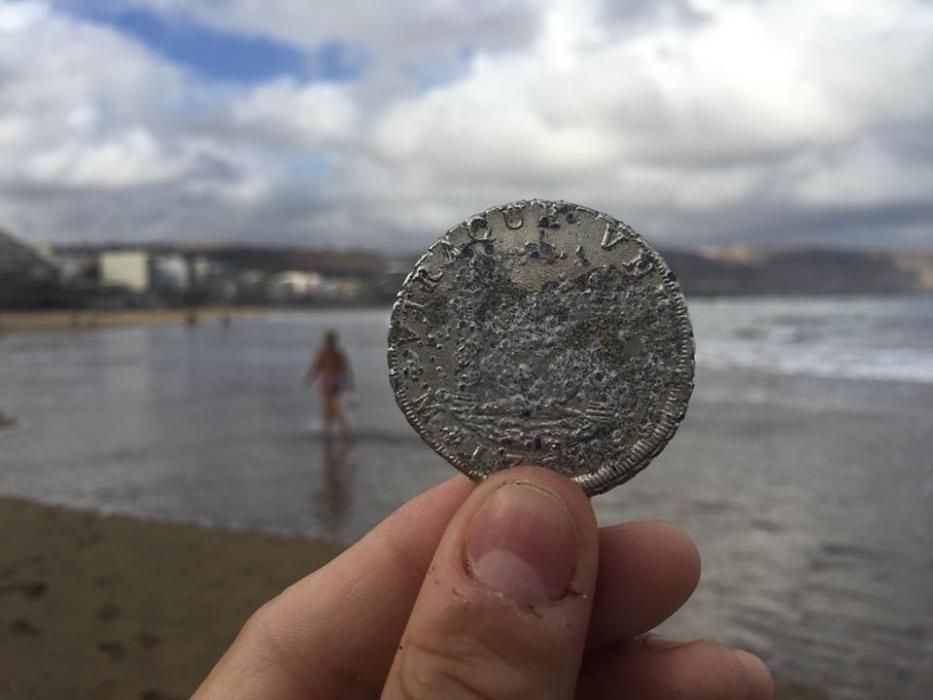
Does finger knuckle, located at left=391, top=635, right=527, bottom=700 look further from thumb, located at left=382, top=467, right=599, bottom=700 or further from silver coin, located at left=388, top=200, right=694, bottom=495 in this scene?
silver coin, located at left=388, top=200, right=694, bottom=495

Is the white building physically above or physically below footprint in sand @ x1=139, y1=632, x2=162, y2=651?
above

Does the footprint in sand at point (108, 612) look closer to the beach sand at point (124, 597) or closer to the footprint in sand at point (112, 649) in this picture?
the beach sand at point (124, 597)

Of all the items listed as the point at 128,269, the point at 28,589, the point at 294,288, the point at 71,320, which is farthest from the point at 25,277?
the point at 28,589

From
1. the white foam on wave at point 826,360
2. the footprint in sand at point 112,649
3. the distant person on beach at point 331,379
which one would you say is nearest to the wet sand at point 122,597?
the footprint in sand at point 112,649

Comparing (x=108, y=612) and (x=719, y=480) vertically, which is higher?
(x=719, y=480)

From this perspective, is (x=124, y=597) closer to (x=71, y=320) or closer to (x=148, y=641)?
(x=148, y=641)

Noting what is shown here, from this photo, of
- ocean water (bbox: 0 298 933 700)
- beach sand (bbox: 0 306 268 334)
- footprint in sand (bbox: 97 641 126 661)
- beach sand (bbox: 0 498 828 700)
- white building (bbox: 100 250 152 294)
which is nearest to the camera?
beach sand (bbox: 0 498 828 700)

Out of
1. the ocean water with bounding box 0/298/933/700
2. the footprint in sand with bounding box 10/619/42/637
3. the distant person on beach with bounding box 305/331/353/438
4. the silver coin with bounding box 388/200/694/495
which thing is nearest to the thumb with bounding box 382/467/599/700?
the silver coin with bounding box 388/200/694/495
